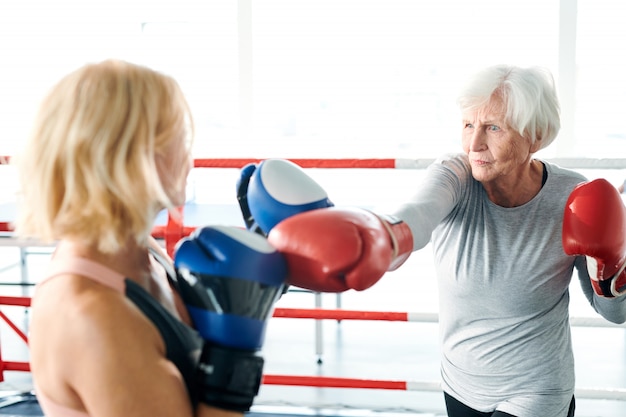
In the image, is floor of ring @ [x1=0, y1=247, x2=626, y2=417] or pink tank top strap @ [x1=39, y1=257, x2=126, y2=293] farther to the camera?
floor of ring @ [x1=0, y1=247, x2=626, y2=417]

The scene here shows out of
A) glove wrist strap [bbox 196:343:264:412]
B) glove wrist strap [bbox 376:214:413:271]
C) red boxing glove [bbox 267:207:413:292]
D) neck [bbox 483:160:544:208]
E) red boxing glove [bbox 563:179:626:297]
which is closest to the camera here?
glove wrist strap [bbox 196:343:264:412]

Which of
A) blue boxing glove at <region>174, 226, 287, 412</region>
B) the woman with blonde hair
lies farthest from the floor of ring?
the woman with blonde hair

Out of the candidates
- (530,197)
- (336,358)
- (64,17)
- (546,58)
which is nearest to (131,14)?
(64,17)

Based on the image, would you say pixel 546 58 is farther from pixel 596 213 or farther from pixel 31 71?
pixel 596 213

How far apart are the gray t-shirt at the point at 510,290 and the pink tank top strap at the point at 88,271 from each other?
29.1 inches

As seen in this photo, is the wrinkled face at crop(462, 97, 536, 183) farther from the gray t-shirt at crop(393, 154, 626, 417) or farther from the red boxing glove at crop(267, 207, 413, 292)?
the red boxing glove at crop(267, 207, 413, 292)

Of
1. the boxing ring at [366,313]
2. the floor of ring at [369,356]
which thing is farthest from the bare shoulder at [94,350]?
the floor of ring at [369,356]

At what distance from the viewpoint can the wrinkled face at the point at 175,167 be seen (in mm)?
998

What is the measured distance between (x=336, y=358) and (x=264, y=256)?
8.46ft

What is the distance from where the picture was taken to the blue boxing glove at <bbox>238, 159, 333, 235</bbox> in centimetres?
139

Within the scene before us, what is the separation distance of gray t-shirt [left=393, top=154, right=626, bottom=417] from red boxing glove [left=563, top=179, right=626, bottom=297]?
0.17 feet

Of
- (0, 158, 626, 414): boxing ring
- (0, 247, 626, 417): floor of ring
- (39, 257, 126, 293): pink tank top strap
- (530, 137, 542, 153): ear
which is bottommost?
(0, 247, 626, 417): floor of ring

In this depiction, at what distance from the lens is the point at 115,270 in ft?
3.34

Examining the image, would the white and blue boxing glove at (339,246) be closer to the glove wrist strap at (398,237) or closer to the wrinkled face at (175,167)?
the glove wrist strap at (398,237)
